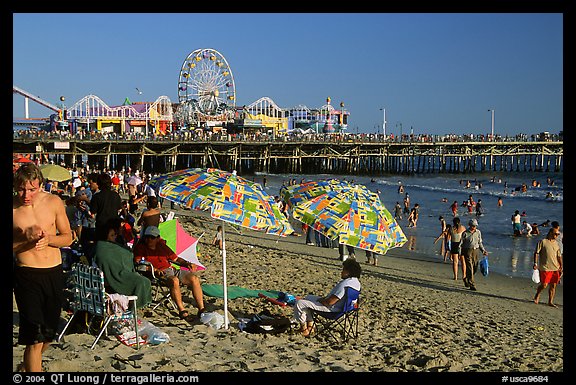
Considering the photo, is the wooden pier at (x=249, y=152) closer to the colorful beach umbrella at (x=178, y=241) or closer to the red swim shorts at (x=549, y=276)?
the colorful beach umbrella at (x=178, y=241)

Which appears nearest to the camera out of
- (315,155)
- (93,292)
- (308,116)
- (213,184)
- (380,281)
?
(93,292)

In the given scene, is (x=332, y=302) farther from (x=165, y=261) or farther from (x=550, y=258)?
(x=550, y=258)

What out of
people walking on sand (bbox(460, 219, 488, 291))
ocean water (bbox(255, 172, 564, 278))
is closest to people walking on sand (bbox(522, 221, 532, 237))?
ocean water (bbox(255, 172, 564, 278))

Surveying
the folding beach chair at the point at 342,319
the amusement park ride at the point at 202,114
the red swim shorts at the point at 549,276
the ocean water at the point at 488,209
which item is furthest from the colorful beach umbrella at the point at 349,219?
the amusement park ride at the point at 202,114

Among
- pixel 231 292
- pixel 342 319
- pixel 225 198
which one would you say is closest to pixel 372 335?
pixel 342 319

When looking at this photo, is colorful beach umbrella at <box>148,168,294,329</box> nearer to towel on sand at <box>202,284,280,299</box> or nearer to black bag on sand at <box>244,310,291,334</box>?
black bag on sand at <box>244,310,291,334</box>

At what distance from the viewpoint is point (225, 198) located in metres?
5.18

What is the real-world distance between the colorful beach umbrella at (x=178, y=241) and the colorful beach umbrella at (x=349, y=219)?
1292 millimetres

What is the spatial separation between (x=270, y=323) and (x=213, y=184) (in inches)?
54.3

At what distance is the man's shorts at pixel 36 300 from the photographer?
3.52m

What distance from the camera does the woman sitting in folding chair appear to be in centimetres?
539
